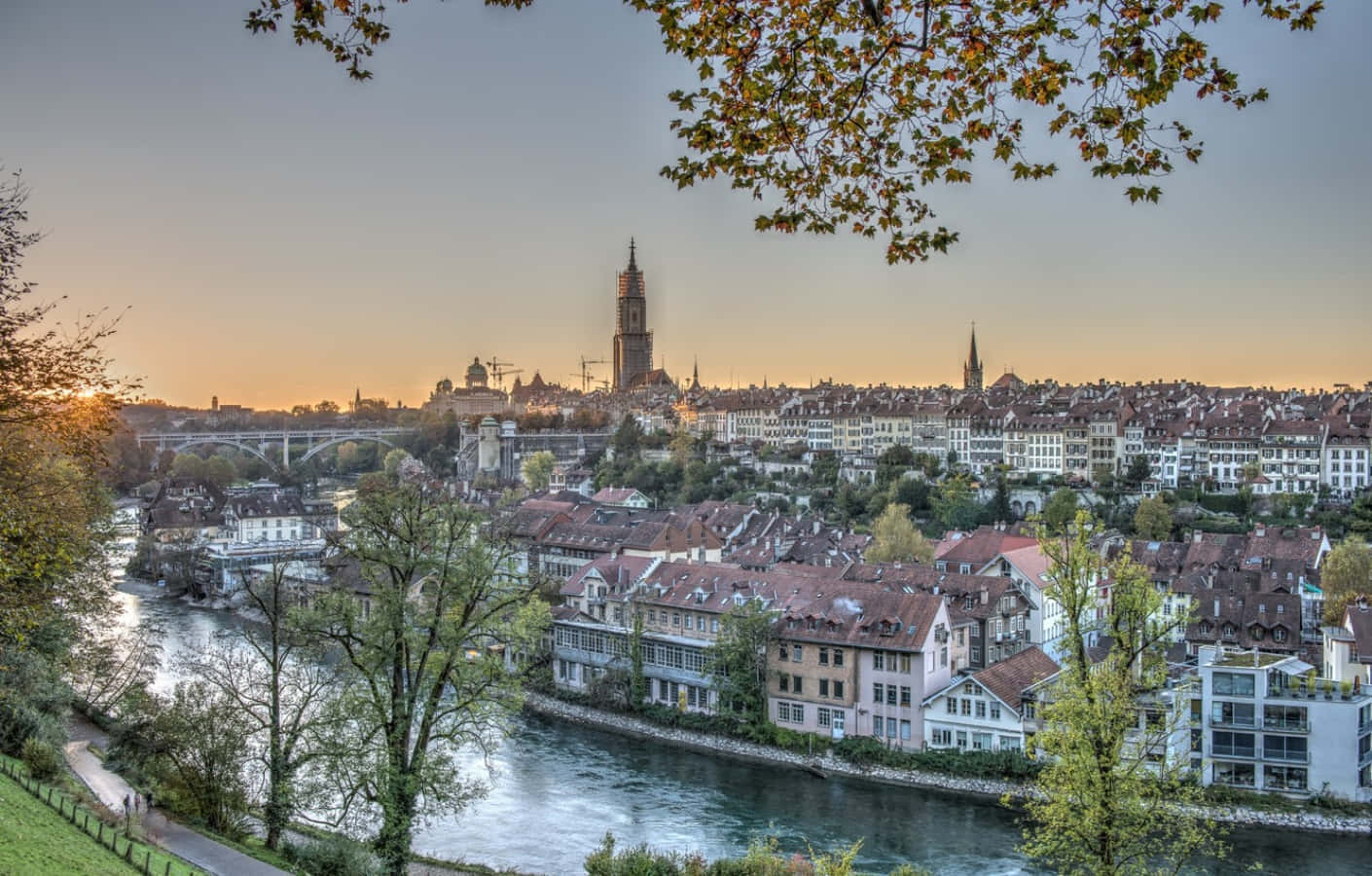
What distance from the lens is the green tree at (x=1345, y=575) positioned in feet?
69.1

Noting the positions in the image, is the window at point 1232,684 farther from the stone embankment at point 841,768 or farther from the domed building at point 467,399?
the domed building at point 467,399

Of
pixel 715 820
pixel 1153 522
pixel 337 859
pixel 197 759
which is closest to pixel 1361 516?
pixel 1153 522

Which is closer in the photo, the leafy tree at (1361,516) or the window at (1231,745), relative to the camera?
the window at (1231,745)

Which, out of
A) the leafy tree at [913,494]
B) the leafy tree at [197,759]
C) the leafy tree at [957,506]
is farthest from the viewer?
the leafy tree at [913,494]

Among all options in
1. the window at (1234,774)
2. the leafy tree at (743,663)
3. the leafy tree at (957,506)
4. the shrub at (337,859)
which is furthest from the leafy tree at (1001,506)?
the shrub at (337,859)

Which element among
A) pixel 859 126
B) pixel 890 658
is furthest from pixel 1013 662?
pixel 859 126

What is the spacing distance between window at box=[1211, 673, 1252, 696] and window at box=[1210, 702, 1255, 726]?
153 mm

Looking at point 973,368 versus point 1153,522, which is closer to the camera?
point 1153,522

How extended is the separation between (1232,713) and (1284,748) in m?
0.71

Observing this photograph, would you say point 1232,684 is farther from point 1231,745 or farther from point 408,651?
point 408,651

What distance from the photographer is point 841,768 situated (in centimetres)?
1616

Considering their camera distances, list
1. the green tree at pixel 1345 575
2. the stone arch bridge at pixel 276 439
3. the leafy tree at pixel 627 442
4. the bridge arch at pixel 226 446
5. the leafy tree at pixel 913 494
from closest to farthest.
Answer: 1. the green tree at pixel 1345 575
2. the leafy tree at pixel 913 494
3. the leafy tree at pixel 627 442
4. the bridge arch at pixel 226 446
5. the stone arch bridge at pixel 276 439

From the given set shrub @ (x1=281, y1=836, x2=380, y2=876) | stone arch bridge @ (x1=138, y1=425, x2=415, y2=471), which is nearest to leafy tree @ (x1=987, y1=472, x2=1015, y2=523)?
shrub @ (x1=281, y1=836, x2=380, y2=876)

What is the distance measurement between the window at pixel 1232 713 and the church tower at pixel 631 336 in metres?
87.8
